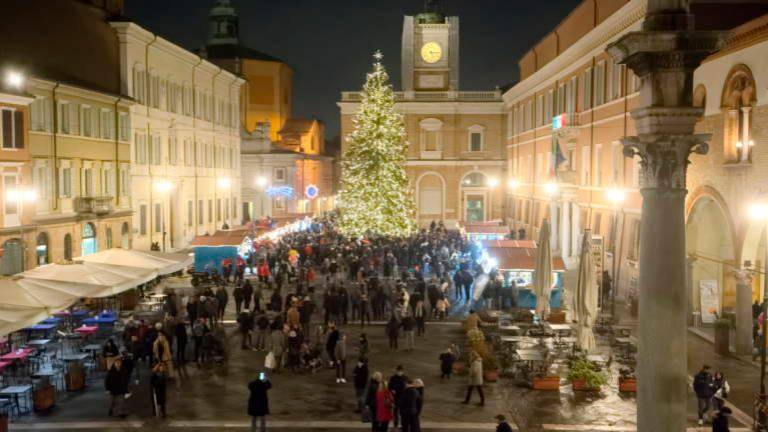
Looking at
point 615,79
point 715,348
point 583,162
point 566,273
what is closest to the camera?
point 715,348

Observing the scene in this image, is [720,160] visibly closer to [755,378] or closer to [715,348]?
[715,348]

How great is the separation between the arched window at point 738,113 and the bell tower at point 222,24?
231 feet

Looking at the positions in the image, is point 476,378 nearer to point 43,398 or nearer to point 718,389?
point 718,389

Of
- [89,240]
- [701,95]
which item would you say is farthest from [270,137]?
[701,95]

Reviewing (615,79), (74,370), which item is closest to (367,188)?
(615,79)

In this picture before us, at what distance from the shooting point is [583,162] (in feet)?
136

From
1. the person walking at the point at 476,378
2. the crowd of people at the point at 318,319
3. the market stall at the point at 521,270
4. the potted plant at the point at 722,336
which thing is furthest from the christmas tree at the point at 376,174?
the person walking at the point at 476,378

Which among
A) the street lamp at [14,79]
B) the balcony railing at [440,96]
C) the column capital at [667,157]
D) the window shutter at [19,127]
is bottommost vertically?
the column capital at [667,157]

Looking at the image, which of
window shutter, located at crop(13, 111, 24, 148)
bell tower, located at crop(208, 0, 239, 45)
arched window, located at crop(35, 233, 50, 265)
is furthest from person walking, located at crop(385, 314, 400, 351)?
bell tower, located at crop(208, 0, 239, 45)

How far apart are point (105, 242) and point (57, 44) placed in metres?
9.39

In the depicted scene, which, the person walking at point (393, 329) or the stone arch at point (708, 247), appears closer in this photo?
the person walking at point (393, 329)

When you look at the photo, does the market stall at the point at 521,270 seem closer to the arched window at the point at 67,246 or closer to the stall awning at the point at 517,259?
the stall awning at the point at 517,259

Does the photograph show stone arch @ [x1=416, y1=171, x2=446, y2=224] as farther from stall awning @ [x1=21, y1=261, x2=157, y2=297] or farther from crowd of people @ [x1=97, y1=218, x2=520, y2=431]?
stall awning @ [x1=21, y1=261, x2=157, y2=297]

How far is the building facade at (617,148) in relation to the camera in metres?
22.3
